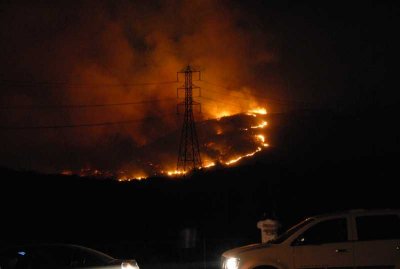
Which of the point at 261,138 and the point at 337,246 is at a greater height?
the point at 261,138

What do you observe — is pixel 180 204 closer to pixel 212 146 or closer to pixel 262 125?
pixel 212 146

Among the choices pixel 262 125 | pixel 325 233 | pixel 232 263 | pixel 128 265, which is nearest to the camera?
pixel 325 233

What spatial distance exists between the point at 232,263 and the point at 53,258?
367 cm

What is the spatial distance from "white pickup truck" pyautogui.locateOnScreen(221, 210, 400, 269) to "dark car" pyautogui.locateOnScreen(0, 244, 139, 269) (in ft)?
8.96

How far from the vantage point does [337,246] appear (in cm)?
1137

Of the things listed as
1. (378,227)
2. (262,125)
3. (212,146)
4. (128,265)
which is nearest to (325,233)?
(378,227)

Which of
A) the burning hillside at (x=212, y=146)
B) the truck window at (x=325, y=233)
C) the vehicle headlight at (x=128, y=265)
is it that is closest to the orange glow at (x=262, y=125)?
the burning hillside at (x=212, y=146)

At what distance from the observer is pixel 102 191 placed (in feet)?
150

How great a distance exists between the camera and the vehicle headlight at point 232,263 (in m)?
11.6

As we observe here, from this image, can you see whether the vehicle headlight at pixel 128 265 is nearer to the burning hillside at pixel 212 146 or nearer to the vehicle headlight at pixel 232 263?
the vehicle headlight at pixel 232 263

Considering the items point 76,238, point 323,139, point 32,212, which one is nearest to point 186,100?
point 32,212

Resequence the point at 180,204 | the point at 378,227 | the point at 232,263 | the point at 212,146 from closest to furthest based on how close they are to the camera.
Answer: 1. the point at 378,227
2. the point at 232,263
3. the point at 180,204
4. the point at 212,146

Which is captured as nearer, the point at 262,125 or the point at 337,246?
the point at 337,246

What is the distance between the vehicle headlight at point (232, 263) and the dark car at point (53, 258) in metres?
2.00
